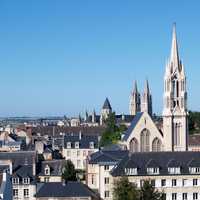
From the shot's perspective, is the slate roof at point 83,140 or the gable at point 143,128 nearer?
the gable at point 143,128

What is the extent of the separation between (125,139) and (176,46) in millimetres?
19493

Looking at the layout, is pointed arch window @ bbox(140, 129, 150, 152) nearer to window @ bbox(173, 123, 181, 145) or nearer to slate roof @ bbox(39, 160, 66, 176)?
window @ bbox(173, 123, 181, 145)

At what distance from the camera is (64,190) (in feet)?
246

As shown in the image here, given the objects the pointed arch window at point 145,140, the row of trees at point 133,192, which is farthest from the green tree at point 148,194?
the pointed arch window at point 145,140

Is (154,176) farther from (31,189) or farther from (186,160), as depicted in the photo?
(31,189)

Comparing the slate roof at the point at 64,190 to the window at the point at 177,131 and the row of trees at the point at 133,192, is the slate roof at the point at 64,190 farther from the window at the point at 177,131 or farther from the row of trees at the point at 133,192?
the window at the point at 177,131

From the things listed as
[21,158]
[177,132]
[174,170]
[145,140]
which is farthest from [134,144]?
[174,170]

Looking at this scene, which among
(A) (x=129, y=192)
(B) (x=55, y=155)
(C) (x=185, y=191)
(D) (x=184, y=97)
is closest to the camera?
(A) (x=129, y=192)

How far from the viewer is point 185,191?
76125 millimetres

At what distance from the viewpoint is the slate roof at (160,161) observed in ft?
253

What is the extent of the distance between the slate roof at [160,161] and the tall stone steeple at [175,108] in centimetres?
2838

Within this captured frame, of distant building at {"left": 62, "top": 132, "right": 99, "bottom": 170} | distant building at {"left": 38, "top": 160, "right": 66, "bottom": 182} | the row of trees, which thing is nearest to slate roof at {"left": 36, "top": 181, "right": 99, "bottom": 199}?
the row of trees

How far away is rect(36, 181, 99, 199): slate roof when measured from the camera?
7438 cm

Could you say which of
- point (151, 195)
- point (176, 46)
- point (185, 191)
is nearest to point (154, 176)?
point (185, 191)
